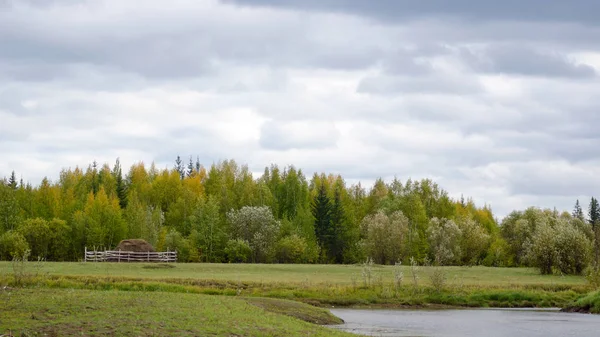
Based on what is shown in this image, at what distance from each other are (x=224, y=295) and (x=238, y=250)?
70694 mm

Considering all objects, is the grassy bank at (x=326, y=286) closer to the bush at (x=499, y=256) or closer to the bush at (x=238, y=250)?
the bush at (x=238, y=250)

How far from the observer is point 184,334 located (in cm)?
2939

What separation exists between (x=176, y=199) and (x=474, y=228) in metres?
66.0

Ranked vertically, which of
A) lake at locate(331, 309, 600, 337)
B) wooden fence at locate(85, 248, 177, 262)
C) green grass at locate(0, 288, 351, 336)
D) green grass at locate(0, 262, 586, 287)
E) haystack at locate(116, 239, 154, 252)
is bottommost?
lake at locate(331, 309, 600, 337)

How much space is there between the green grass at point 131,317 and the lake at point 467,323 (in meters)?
8.39

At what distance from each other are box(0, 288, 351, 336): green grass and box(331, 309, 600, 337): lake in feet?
27.5

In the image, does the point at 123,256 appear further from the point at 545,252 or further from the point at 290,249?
the point at 545,252

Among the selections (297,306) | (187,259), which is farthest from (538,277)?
(187,259)

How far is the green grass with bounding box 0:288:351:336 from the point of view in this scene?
2825 centimetres

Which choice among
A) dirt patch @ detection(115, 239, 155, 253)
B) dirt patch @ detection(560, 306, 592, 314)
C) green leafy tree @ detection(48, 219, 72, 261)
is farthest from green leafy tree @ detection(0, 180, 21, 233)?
dirt patch @ detection(560, 306, 592, 314)

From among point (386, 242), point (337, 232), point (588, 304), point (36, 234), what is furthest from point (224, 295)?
point (337, 232)

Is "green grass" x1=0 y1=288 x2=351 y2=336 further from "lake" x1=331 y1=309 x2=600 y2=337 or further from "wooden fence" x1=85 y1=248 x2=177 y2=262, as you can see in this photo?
"wooden fence" x1=85 y1=248 x2=177 y2=262

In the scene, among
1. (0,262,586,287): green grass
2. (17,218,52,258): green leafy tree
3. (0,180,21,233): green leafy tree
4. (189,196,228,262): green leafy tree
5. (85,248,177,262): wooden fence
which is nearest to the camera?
(0,262,586,287): green grass

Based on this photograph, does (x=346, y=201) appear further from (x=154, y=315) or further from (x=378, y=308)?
(x=154, y=315)
